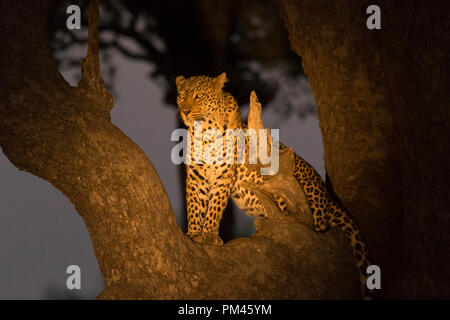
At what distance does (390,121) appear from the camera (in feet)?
14.2

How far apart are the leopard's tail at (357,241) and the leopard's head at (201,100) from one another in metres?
1.42

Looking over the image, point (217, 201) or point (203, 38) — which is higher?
point (203, 38)

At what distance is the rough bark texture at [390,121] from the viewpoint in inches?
136

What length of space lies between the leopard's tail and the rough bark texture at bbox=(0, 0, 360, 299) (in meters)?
1.38

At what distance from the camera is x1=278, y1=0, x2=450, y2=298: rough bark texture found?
11.3 ft

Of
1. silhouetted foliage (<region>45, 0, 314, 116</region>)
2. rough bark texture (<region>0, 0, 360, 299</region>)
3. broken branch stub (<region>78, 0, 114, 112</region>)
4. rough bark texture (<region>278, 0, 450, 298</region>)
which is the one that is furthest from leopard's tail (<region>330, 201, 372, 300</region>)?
silhouetted foliage (<region>45, 0, 314, 116</region>)

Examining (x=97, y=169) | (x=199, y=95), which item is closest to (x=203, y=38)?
(x=199, y=95)

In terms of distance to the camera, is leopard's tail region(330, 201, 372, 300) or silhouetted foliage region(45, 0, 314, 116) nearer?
leopard's tail region(330, 201, 372, 300)

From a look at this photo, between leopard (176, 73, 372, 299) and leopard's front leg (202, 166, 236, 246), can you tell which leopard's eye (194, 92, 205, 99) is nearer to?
leopard (176, 73, 372, 299)

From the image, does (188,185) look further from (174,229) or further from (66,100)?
(66,100)

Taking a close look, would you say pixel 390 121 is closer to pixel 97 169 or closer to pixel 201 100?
pixel 201 100

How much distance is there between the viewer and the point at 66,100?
3.11 m

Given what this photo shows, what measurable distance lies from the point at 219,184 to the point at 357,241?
4.32 feet
